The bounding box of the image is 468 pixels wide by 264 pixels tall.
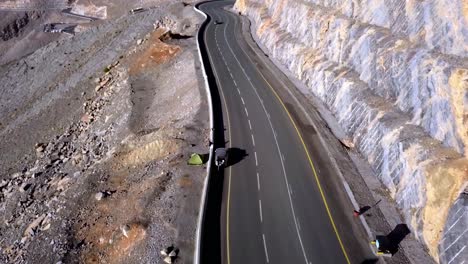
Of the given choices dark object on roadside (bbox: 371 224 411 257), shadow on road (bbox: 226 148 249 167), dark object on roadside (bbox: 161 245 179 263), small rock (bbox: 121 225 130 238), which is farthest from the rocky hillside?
dark object on roadside (bbox: 371 224 411 257)

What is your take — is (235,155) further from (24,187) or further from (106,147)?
(24,187)

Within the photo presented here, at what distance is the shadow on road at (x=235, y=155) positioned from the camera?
120ft

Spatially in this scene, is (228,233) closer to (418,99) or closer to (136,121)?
(418,99)

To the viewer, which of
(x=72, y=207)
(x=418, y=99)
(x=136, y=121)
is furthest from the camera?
(x=136, y=121)

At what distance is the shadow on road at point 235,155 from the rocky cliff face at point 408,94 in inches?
427

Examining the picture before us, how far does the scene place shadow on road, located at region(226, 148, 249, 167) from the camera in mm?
36438

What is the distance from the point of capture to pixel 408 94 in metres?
32.2

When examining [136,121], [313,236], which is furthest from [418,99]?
[136,121]

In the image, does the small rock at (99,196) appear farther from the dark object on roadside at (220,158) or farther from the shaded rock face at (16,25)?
the shaded rock face at (16,25)

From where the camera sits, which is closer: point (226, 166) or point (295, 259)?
point (295, 259)

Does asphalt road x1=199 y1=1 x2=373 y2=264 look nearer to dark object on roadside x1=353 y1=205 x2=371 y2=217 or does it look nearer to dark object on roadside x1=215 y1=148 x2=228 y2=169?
dark object on roadside x1=353 y1=205 x2=371 y2=217

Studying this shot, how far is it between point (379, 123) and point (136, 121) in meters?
30.7

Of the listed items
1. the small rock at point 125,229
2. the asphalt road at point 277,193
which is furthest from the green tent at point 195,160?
the small rock at point 125,229

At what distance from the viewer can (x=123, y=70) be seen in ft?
220
